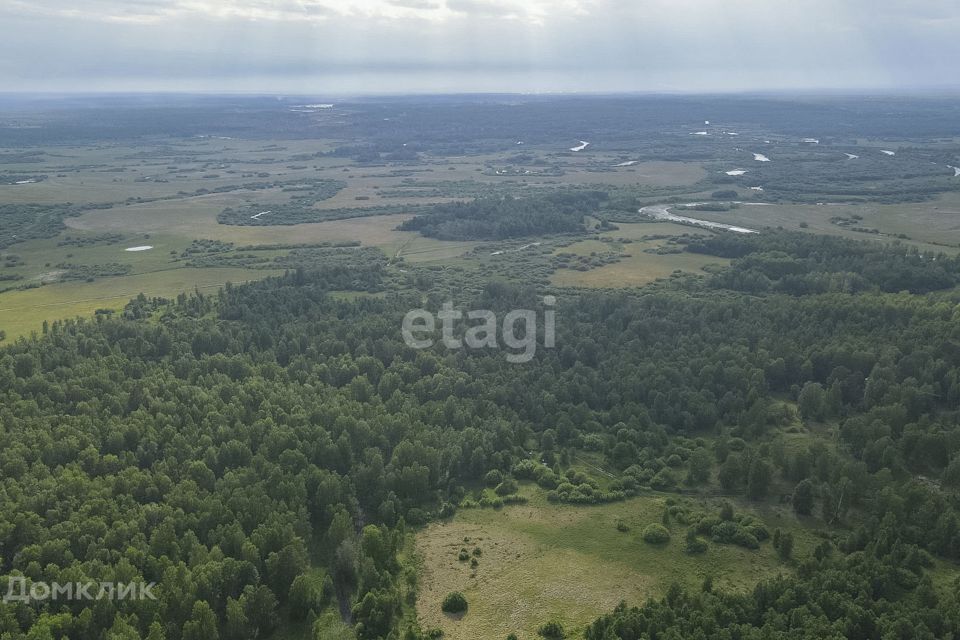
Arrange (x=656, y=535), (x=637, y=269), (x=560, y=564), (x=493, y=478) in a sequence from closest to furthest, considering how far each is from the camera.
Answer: (x=560, y=564)
(x=656, y=535)
(x=493, y=478)
(x=637, y=269)

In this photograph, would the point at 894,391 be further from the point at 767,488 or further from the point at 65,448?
the point at 65,448

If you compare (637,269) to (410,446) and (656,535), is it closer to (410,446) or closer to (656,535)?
(410,446)

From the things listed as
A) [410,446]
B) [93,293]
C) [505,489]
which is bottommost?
[505,489]

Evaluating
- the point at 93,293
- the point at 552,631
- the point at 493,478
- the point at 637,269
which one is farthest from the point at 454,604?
the point at 93,293

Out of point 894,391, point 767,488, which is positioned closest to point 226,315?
point 767,488

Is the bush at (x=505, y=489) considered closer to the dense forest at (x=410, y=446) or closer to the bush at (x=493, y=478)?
the bush at (x=493, y=478)

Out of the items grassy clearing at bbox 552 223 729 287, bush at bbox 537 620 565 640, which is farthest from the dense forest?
grassy clearing at bbox 552 223 729 287

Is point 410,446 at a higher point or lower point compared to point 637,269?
lower
